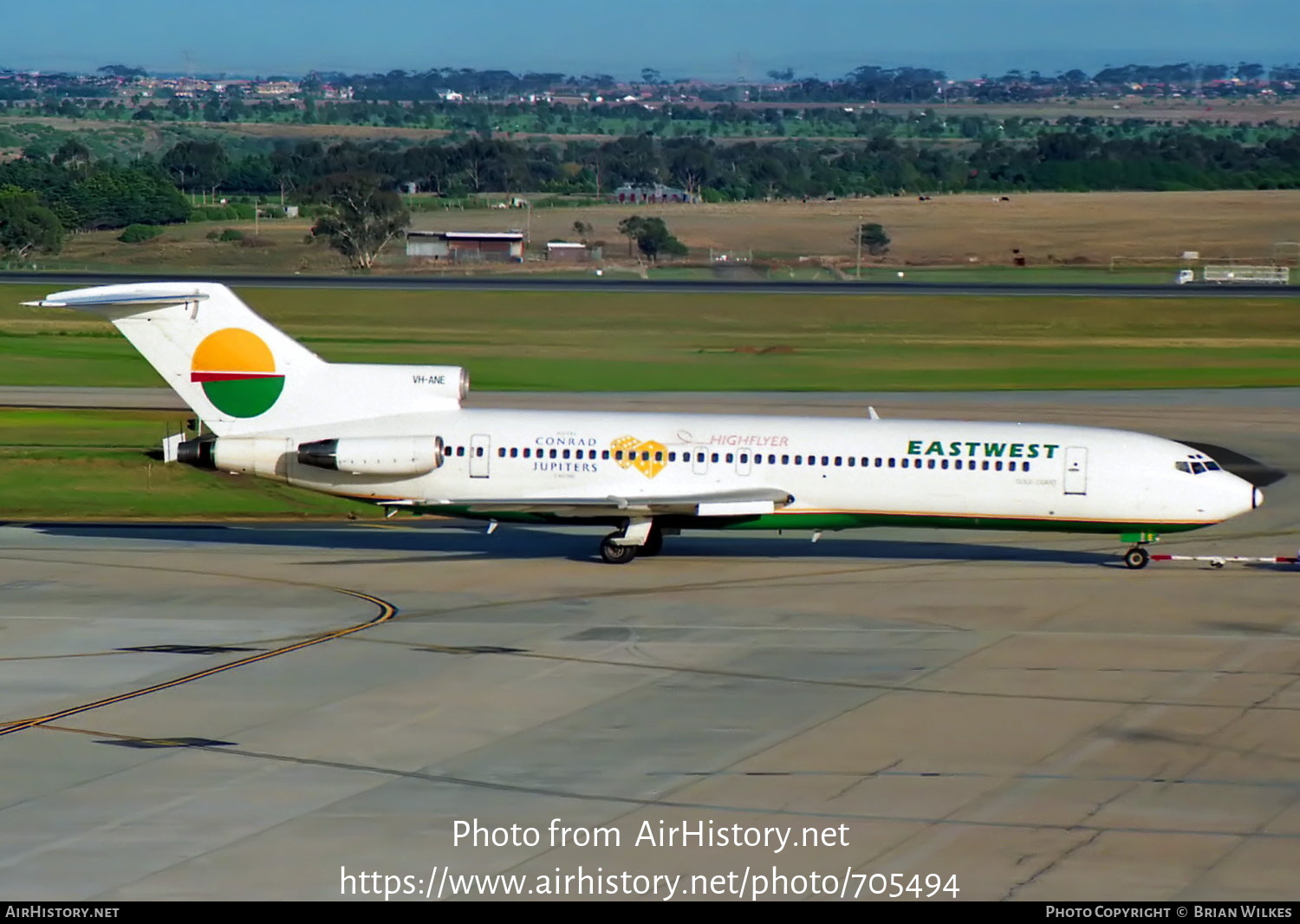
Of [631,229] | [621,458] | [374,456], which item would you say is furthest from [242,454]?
[631,229]

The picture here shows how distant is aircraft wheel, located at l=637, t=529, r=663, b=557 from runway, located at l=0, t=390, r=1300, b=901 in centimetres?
40

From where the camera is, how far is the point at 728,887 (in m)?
20.1

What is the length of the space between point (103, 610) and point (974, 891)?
2138 cm

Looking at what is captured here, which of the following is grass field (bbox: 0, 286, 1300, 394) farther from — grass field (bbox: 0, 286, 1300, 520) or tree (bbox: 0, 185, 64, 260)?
tree (bbox: 0, 185, 64, 260)

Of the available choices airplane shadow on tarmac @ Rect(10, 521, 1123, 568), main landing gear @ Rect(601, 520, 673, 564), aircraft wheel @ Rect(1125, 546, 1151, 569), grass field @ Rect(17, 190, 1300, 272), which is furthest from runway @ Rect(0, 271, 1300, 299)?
aircraft wheel @ Rect(1125, 546, 1151, 569)

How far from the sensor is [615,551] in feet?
135

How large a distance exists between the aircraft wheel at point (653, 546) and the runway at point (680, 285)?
62329 mm

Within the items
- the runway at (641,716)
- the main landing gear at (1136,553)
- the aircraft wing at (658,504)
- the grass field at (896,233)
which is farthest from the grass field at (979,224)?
the runway at (641,716)

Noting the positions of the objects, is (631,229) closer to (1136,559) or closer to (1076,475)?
(1136,559)

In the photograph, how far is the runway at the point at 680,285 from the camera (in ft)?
348

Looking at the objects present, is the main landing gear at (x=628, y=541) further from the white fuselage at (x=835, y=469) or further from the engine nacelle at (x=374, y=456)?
the engine nacelle at (x=374, y=456)

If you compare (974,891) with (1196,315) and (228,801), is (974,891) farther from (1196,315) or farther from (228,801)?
(1196,315)

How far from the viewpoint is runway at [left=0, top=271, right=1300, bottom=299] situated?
348 ft
